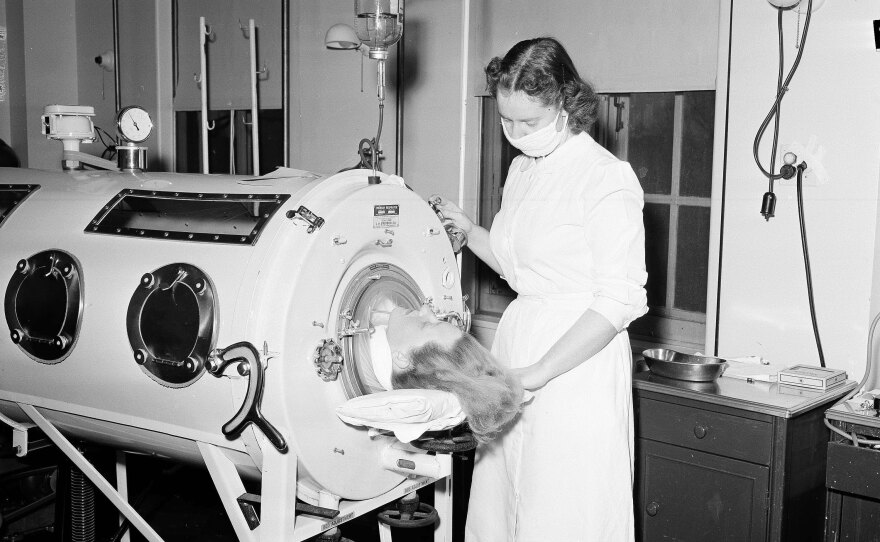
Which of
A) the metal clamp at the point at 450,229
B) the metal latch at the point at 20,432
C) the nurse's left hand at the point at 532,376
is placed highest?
the metal clamp at the point at 450,229

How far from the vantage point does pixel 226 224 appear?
2.22m

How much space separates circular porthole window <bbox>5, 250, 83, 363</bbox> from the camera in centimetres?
227

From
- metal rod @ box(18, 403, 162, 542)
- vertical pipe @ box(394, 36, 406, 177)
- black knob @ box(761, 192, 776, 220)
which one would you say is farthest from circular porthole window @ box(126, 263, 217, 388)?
vertical pipe @ box(394, 36, 406, 177)

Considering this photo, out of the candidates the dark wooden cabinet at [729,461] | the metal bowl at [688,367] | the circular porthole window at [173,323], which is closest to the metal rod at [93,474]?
the circular porthole window at [173,323]

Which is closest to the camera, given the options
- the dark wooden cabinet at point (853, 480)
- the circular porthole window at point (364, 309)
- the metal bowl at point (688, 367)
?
the circular porthole window at point (364, 309)

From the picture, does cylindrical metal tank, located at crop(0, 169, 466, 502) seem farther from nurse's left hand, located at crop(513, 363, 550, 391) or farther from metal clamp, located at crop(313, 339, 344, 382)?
nurse's left hand, located at crop(513, 363, 550, 391)

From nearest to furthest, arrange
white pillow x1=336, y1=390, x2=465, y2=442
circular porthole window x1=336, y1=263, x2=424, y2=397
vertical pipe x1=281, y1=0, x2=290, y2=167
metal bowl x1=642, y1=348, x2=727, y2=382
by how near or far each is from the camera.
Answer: white pillow x1=336, y1=390, x2=465, y2=442 → circular porthole window x1=336, y1=263, x2=424, y2=397 → metal bowl x1=642, y1=348, x2=727, y2=382 → vertical pipe x1=281, y1=0, x2=290, y2=167

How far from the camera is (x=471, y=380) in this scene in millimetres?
1911

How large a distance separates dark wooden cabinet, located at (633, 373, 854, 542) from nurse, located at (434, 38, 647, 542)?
1.91 ft

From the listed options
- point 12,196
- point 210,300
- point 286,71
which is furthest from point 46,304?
point 286,71

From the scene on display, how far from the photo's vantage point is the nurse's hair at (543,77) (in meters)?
2.00

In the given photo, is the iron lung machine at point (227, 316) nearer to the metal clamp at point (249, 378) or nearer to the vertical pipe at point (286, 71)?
the metal clamp at point (249, 378)

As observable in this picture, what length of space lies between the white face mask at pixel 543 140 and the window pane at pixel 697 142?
60.4 inches

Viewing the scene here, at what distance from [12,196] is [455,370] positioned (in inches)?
60.4
